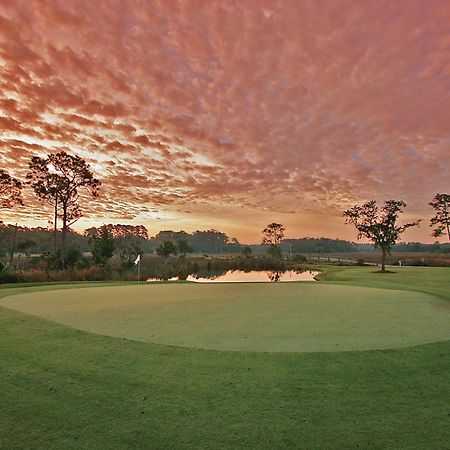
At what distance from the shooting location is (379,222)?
33.7 m

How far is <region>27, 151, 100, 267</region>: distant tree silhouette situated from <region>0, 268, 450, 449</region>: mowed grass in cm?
2640

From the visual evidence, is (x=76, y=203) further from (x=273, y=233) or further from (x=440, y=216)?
(x=273, y=233)

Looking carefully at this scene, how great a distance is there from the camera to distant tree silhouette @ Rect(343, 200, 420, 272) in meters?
33.1

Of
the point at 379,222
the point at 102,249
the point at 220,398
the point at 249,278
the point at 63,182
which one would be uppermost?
the point at 63,182

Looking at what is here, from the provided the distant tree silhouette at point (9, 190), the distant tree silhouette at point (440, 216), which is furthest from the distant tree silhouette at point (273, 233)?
the distant tree silhouette at point (9, 190)

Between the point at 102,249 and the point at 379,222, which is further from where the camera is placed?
the point at 379,222

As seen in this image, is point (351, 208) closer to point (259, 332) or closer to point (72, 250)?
point (72, 250)

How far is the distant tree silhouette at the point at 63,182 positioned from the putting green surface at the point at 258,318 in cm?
2097

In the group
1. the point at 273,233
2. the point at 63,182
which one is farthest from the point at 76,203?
the point at 273,233

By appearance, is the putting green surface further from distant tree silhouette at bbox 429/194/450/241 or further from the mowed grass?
distant tree silhouette at bbox 429/194/450/241

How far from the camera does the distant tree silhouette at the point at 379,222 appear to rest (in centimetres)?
3309

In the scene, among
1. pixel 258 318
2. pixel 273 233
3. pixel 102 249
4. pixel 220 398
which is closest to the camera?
pixel 220 398

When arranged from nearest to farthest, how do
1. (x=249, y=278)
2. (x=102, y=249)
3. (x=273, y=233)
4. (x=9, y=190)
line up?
1. (x=9, y=190)
2. (x=102, y=249)
3. (x=249, y=278)
4. (x=273, y=233)

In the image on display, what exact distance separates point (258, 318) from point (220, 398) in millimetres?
3808
